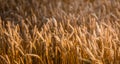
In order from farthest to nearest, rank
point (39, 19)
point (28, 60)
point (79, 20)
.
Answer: point (39, 19) < point (79, 20) < point (28, 60)

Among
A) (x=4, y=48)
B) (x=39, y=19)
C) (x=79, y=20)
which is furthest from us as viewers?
(x=39, y=19)

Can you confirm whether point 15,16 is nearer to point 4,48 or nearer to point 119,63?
point 4,48

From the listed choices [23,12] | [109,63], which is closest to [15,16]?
[23,12]

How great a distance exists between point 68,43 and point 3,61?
1.31ft

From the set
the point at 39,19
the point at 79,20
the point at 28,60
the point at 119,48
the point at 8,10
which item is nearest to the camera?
the point at 119,48

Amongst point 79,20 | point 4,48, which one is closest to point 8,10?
point 79,20

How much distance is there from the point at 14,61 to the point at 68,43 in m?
0.31

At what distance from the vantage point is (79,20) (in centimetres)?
271

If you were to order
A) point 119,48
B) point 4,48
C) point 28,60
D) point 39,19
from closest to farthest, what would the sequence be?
1. point 119,48
2. point 28,60
3. point 4,48
4. point 39,19

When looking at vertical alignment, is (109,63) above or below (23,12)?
below

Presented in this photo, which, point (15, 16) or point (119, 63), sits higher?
point (15, 16)

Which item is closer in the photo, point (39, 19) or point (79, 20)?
point (79, 20)

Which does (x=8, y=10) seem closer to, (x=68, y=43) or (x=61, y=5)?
(x=61, y=5)

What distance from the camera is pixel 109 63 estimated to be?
173 cm
